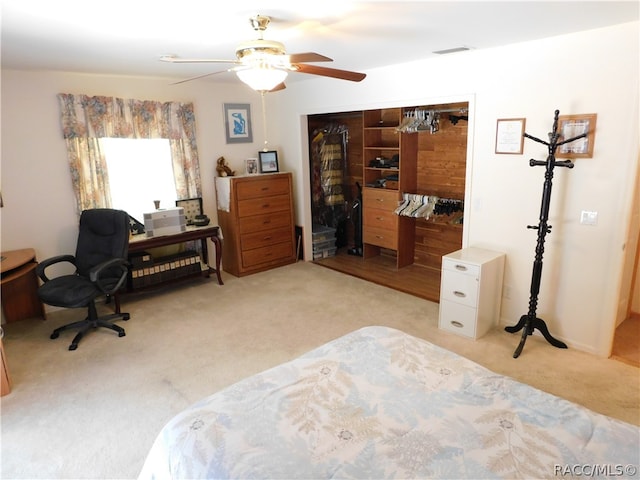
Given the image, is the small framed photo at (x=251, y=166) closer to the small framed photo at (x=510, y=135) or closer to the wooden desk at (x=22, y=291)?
the wooden desk at (x=22, y=291)

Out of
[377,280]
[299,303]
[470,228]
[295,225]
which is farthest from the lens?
[295,225]

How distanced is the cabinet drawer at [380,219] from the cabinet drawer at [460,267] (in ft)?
5.73

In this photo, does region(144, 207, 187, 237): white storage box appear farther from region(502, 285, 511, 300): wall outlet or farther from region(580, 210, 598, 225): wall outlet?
region(580, 210, 598, 225): wall outlet

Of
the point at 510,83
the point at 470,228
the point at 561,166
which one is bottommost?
the point at 470,228

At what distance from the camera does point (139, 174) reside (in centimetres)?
471

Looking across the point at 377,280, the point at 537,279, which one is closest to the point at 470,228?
the point at 537,279

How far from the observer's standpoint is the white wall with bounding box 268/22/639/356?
2.89 meters

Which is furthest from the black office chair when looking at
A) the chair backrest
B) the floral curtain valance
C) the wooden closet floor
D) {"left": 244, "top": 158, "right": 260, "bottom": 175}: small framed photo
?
the wooden closet floor

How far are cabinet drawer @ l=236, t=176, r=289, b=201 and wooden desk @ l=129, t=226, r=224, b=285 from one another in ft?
1.85

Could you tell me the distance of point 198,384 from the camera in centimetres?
298

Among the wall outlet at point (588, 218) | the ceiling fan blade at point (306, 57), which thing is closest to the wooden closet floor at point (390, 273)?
the wall outlet at point (588, 218)

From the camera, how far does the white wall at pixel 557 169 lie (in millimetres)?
2887

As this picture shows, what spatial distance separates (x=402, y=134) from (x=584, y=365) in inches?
121

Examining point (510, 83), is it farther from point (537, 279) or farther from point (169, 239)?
point (169, 239)
